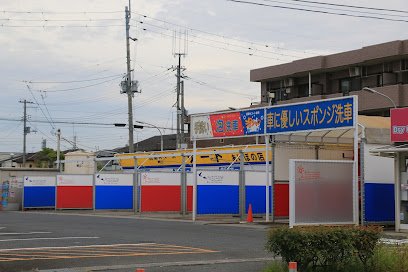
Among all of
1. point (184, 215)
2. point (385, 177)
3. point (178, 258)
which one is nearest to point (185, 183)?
point (184, 215)

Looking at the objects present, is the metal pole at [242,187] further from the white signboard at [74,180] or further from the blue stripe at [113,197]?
the white signboard at [74,180]

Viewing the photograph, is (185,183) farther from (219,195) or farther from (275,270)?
(275,270)

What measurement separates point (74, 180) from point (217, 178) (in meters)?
12.7

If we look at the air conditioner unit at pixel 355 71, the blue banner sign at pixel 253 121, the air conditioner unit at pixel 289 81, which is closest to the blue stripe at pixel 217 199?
the blue banner sign at pixel 253 121

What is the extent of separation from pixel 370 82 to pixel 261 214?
20.6 meters

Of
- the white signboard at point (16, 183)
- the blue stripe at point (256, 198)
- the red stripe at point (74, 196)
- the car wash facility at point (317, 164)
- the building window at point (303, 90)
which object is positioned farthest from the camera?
the building window at point (303, 90)

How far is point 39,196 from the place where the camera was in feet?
130

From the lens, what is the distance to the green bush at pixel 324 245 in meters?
9.65

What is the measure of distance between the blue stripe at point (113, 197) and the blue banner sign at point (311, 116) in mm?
13776

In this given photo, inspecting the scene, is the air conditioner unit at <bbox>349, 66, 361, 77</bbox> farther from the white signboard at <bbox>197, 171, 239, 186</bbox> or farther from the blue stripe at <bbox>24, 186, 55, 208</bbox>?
the blue stripe at <bbox>24, 186, 55, 208</bbox>

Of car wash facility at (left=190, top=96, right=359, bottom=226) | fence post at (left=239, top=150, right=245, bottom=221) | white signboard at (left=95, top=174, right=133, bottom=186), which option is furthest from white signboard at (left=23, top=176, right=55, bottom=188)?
car wash facility at (left=190, top=96, right=359, bottom=226)

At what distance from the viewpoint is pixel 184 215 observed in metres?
31.0

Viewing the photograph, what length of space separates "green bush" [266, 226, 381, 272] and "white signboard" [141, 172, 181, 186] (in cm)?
2107

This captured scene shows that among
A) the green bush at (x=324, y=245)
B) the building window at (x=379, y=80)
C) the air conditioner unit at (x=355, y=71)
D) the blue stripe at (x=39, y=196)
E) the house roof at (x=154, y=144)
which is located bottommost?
the blue stripe at (x=39, y=196)
